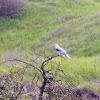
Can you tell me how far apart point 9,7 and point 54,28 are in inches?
206

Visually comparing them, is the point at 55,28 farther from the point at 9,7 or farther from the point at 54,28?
the point at 9,7

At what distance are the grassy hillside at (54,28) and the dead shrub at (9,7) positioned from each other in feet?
2.22

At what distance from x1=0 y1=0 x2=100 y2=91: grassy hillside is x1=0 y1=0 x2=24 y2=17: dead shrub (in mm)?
676

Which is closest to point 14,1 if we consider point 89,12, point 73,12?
point 73,12

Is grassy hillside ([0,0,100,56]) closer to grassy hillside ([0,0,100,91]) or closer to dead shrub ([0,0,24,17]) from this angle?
grassy hillside ([0,0,100,91])

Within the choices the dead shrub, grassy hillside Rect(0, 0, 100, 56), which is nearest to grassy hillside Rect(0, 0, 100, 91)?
grassy hillside Rect(0, 0, 100, 56)

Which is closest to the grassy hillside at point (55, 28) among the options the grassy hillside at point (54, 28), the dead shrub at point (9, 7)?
the grassy hillside at point (54, 28)

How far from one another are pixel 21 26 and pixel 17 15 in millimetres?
1695

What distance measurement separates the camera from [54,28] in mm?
14656

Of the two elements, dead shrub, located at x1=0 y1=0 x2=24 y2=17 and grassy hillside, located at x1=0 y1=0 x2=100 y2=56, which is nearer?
grassy hillside, located at x1=0 y1=0 x2=100 y2=56

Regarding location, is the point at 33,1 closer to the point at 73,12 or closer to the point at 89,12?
the point at 73,12

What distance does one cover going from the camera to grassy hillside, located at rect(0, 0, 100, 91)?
37.2ft

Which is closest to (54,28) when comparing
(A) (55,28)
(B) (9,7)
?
(A) (55,28)

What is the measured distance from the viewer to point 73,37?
508 inches
